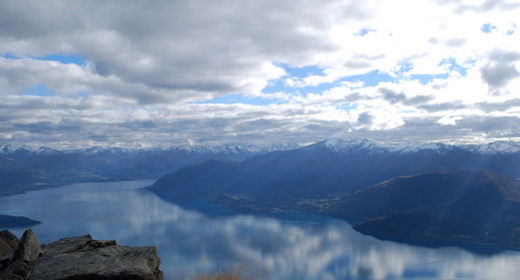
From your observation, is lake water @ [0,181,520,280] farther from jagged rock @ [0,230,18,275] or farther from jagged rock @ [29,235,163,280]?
jagged rock @ [29,235,163,280]

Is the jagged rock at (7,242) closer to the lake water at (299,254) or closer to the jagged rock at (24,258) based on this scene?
the jagged rock at (24,258)

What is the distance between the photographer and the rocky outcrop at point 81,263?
350 inches

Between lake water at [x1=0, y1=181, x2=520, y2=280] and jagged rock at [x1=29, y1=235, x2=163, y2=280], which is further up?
jagged rock at [x1=29, y1=235, x2=163, y2=280]

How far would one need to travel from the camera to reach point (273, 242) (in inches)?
6442

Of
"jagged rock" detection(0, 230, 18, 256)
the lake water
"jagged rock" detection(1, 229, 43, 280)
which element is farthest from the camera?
the lake water

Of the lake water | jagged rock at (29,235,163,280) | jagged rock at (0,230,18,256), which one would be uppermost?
jagged rock at (29,235,163,280)

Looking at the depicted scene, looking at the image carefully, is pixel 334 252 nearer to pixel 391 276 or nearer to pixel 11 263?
pixel 391 276

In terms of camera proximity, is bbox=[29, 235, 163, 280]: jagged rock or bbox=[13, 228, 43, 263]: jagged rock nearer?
bbox=[29, 235, 163, 280]: jagged rock

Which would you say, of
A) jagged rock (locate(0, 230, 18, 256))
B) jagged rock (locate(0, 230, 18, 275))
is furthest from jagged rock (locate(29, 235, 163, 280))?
jagged rock (locate(0, 230, 18, 256))

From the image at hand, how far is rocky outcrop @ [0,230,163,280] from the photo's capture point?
890 centimetres

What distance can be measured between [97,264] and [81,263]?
0.52m

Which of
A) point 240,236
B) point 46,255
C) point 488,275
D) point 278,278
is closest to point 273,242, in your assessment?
point 240,236

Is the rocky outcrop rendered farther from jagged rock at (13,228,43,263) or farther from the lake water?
the lake water

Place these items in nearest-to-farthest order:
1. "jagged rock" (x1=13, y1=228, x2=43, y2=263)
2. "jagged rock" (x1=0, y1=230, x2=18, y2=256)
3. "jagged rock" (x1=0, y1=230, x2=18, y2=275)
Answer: "jagged rock" (x1=13, y1=228, x2=43, y2=263) < "jagged rock" (x1=0, y1=230, x2=18, y2=275) < "jagged rock" (x1=0, y1=230, x2=18, y2=256)
